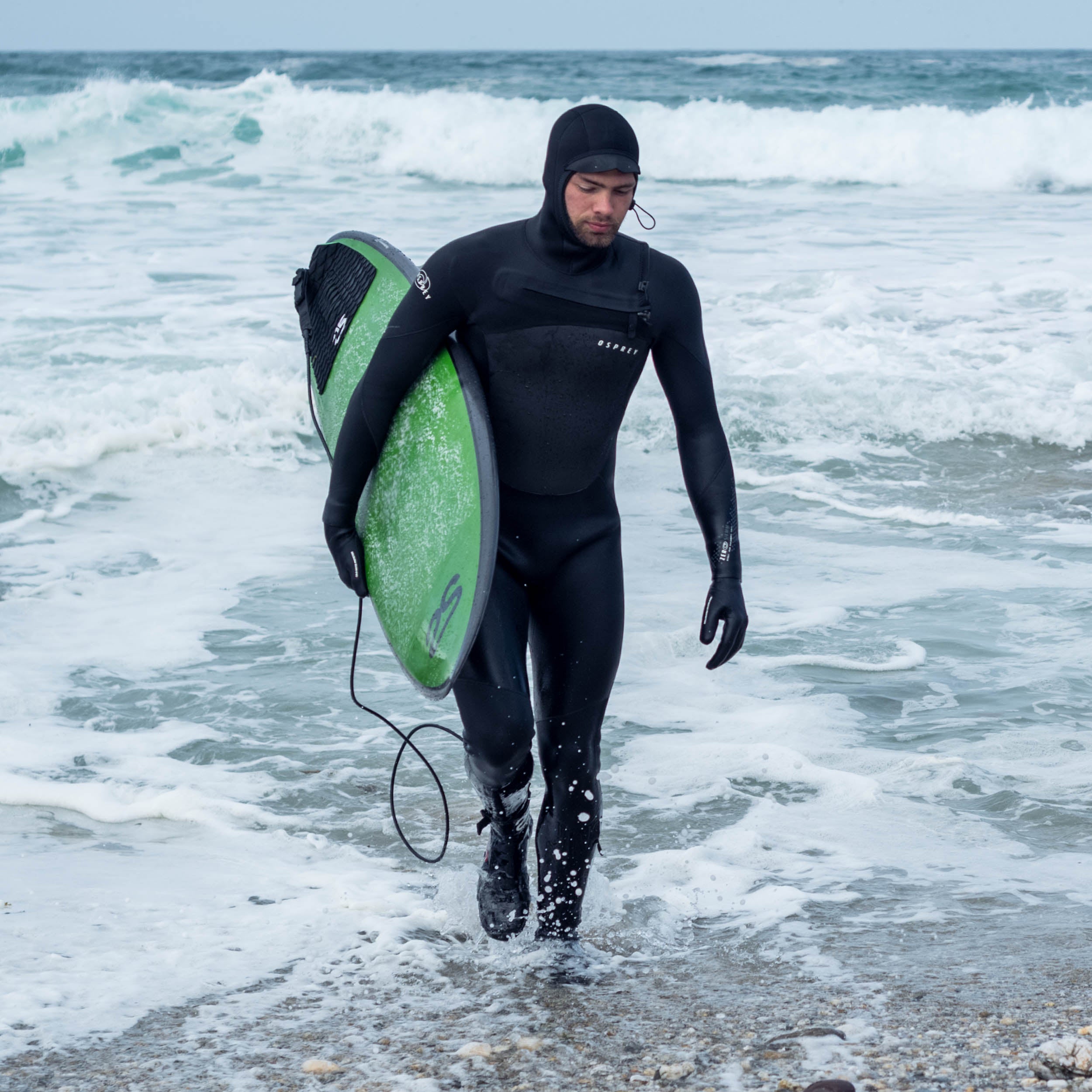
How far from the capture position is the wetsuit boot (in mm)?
3010

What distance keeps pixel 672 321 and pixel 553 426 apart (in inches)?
13.1

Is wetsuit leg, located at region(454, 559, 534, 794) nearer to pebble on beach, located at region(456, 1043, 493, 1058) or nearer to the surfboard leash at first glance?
the surfboard leash

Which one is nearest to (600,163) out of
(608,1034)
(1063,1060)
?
(608,1034)

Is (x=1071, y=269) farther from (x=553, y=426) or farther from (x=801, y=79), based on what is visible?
(x=801, y=79)

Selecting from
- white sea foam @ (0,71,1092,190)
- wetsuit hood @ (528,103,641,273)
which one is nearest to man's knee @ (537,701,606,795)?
wetsuit hood @ (528,103,641,273)

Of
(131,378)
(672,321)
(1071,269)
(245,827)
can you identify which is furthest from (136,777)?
(1071,269)

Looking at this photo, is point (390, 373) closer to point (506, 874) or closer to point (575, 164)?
point (575, 164)

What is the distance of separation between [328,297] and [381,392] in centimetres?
79

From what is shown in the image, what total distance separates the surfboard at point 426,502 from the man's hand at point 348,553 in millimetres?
50

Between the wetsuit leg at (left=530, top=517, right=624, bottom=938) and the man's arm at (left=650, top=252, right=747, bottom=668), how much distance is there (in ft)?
0.68

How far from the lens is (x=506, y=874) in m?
3.04

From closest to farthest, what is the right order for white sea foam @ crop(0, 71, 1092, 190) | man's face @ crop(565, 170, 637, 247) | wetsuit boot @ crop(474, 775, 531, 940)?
man's face @ crop(565, 170, 637, 247), wetsuit boot @ crop(474, 775, 531, 940), white sea foam @ crop(0, 71, 1092, 190)

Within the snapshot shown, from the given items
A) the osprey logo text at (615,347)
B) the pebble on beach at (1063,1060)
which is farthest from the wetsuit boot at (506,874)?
the pebble on beach at (1063,1060)

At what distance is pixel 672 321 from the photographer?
283 centimetres
